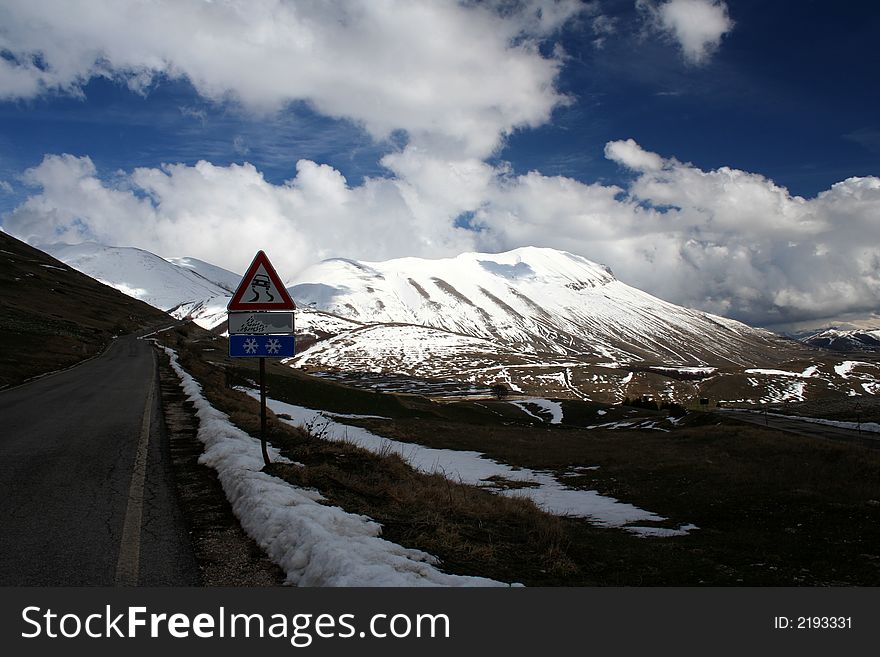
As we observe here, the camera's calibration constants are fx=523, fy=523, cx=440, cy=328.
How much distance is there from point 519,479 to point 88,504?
19137 millimetres

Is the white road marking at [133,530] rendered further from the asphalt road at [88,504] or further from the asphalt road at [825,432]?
the asphalt road at [825,432]

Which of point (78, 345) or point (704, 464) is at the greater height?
point (78, 345)

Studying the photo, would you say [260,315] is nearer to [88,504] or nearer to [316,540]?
[88,504]

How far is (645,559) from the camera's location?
9.34 meters

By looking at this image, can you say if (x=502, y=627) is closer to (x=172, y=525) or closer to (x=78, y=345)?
(x=172, y=525)

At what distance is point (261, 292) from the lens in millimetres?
10047

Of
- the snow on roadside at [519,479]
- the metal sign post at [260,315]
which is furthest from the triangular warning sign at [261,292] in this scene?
the snow on roadside at [519,479]

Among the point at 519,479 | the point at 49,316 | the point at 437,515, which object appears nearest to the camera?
the point at 437,515

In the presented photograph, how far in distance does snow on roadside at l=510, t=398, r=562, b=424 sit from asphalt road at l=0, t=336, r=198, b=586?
82444 mm

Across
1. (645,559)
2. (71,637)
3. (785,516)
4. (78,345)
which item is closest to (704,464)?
(785,516)

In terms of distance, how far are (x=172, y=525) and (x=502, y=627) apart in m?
4.85

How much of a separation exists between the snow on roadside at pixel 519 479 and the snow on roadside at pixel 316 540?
20.0 feet

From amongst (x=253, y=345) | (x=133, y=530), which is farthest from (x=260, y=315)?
(x=133, y=530)

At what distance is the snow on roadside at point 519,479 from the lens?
49.0ft
